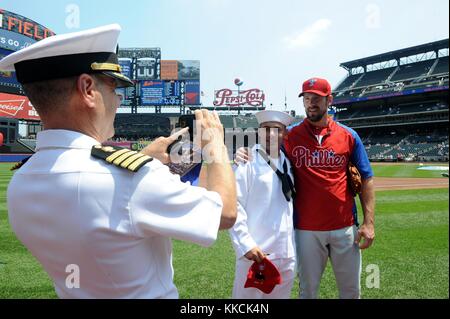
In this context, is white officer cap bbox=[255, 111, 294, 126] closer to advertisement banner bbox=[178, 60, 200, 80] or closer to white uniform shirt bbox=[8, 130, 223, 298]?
white uniform shirt bbox=[8, 130, 223, 298]

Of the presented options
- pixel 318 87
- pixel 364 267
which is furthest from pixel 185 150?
pixel 364 267

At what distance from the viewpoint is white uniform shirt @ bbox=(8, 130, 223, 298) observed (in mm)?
1019

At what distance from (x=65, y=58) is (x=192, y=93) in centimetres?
5903

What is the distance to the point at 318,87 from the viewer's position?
9.65 ft

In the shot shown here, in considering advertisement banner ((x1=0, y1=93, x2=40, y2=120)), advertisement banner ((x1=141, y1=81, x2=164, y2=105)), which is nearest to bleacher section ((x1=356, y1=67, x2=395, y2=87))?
advertisement banner ((x1=141, y1=81, x2=164, y2=105))

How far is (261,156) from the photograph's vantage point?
9.70 ft

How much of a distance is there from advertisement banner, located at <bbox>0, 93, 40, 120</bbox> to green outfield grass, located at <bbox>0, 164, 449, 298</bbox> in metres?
46.1

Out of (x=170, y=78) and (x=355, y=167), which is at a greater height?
(x=170, y=78)

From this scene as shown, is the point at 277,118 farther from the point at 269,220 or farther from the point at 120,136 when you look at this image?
the point at 120,136

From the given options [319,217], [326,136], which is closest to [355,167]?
[326,136]

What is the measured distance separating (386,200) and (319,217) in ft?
32.0

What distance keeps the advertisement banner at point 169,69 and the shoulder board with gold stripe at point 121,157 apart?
197ft

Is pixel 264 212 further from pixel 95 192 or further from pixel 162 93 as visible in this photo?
pixel 162 93
